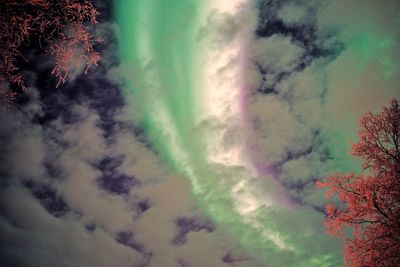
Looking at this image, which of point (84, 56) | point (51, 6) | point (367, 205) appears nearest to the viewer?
point (51, 6)

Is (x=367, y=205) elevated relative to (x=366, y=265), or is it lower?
elevated

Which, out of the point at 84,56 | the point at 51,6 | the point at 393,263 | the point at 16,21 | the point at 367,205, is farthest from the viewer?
the point at 367,205

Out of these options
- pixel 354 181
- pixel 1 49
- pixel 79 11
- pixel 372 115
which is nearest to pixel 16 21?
pixel 1 49

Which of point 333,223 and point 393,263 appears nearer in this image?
point 393,263

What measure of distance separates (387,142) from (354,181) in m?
2.01

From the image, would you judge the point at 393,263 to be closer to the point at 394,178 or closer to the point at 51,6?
the point at 394,178

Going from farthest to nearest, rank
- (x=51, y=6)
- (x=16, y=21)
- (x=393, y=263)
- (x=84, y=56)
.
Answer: (x=393, y=263) → (x=84, y=56) → (x=51, y=6) → (x=16, y=21)

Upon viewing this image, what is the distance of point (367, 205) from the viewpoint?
359 inches

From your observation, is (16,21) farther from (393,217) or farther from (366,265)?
(366,265)

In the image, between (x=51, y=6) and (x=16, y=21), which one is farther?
(x=51, y=6)

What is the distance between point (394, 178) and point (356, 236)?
8.17 feet

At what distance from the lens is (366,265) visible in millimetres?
9117

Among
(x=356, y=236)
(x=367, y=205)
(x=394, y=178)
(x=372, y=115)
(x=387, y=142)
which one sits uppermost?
(x=372, y=115)

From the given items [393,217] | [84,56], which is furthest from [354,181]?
[84,56]
